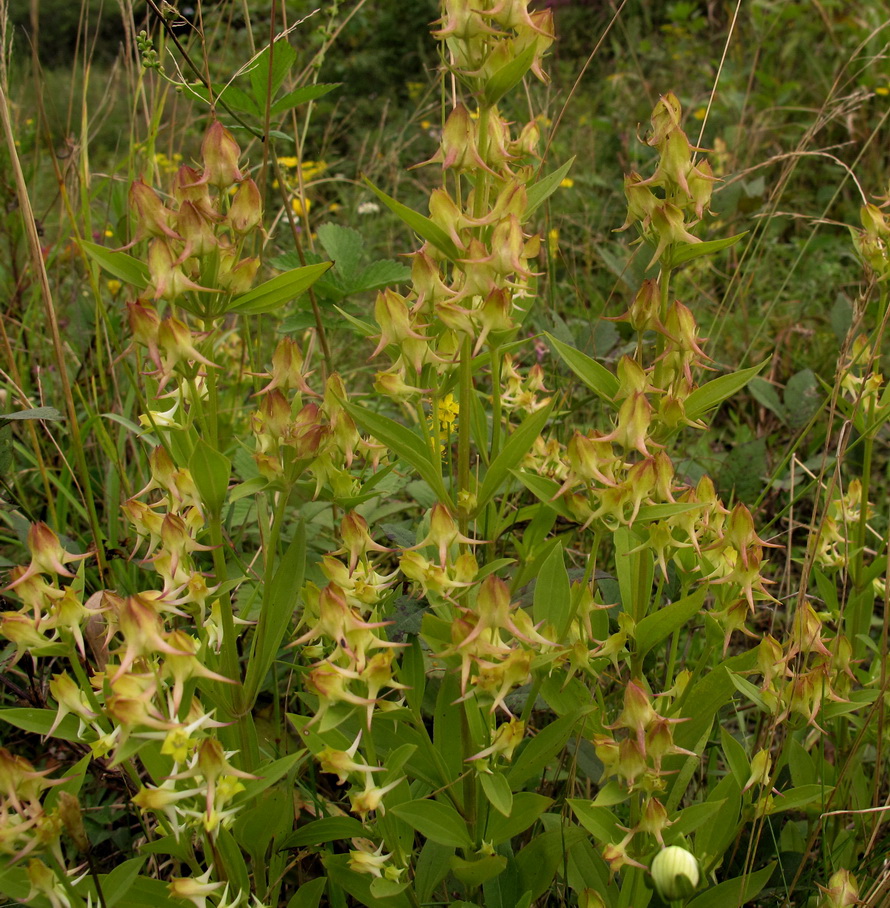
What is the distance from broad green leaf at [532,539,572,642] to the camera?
113 cm

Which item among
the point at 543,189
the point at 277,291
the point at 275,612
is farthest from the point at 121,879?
the point at 543,189

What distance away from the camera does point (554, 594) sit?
1.13 m

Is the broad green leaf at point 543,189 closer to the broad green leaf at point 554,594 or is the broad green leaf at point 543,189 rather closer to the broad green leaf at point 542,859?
the broad green leaf at point 554,594

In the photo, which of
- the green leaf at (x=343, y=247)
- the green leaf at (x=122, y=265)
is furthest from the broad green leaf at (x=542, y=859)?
the green leaf at (x=343, y=247)

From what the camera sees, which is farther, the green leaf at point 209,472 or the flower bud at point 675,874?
the green leaf at point 209,472

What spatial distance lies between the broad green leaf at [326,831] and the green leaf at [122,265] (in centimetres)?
70

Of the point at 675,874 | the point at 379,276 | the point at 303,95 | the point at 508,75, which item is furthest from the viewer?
the point at 379,276

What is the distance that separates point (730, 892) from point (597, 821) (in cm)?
23

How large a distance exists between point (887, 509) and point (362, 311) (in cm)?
146

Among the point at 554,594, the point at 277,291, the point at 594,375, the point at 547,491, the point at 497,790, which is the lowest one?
the point at 497,790

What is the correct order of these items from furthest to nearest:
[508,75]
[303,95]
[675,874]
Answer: [303,95]
[508,75]
[675,874]

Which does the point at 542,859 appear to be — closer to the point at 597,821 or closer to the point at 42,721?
the point at 597,821

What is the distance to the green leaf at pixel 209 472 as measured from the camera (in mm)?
1005

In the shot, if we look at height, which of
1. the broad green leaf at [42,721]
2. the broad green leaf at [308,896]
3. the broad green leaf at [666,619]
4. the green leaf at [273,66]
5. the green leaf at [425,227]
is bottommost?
the broad green leaf at [308,896]
